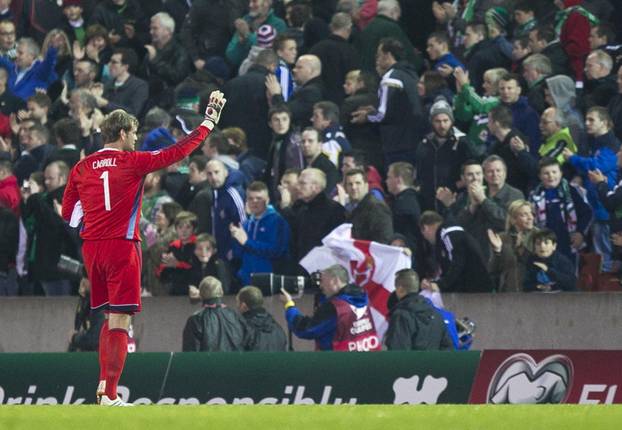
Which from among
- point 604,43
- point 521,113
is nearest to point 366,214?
point 521,113

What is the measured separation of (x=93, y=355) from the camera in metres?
14.6

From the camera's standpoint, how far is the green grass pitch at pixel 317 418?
9102 millimetres

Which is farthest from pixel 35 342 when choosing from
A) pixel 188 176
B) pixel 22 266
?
pixel 188 176

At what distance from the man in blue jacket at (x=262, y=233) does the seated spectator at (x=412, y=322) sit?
6.77ft

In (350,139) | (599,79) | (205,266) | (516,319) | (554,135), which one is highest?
(599,79)

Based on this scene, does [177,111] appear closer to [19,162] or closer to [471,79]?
[19,162]

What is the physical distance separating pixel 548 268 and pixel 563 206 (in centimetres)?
67

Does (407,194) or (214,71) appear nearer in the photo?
(407,194)

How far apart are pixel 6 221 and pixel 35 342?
128cm

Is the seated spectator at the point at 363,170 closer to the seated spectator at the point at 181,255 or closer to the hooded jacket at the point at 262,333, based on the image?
the seated spectator at the point at 181,255

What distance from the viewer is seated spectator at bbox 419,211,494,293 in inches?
627

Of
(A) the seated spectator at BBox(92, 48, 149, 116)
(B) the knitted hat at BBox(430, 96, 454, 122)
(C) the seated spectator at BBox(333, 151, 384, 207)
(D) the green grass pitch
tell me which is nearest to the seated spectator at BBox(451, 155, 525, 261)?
(C) the seated spectator at BBox(333, 151, 384, 207)

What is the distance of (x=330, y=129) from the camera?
1781 centimetres

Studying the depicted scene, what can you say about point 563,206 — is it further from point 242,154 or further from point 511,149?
point 242,154
